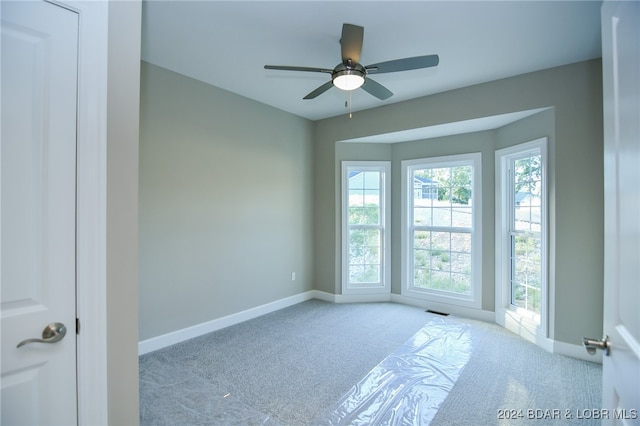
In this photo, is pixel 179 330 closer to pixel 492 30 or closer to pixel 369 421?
pixel 369 421

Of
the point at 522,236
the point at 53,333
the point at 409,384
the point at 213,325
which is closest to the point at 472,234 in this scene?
the point at 522,236

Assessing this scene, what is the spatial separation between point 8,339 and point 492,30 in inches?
132

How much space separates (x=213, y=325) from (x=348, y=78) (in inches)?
119

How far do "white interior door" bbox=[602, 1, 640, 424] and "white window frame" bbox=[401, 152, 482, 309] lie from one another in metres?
3.05

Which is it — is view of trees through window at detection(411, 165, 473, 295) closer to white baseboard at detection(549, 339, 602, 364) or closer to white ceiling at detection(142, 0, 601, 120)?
white baseboard at detection(549, 339, 602, 364)

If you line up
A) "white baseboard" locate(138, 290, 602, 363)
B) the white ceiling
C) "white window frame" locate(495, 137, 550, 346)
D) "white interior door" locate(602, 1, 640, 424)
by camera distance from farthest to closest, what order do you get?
"white window frame" locate(495, 137, 550, 346), "white baseboard" locate(138, 290, 602, 363), the white ceiling, "white interior door" locate(602, 1, 640, 424)

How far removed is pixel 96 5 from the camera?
46.3 inches

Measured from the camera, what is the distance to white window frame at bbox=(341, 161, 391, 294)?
4656 mm

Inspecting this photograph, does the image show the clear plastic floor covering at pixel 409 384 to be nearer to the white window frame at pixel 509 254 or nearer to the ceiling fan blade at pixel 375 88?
the white window frame at pixel 509 254

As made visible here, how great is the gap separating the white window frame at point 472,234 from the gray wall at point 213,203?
1.58 m

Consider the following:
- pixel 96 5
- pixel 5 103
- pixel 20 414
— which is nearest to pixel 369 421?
pixel 20 414

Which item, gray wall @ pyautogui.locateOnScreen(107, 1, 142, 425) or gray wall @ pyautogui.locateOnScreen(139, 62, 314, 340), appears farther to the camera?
gray wall @ pyautogui.locateOnScreen(139, 62, 314, 340)

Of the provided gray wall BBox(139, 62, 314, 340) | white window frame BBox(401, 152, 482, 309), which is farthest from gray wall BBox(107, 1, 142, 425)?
white window frame BBox(401, 152, 482, 309)

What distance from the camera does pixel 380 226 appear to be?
472cm
